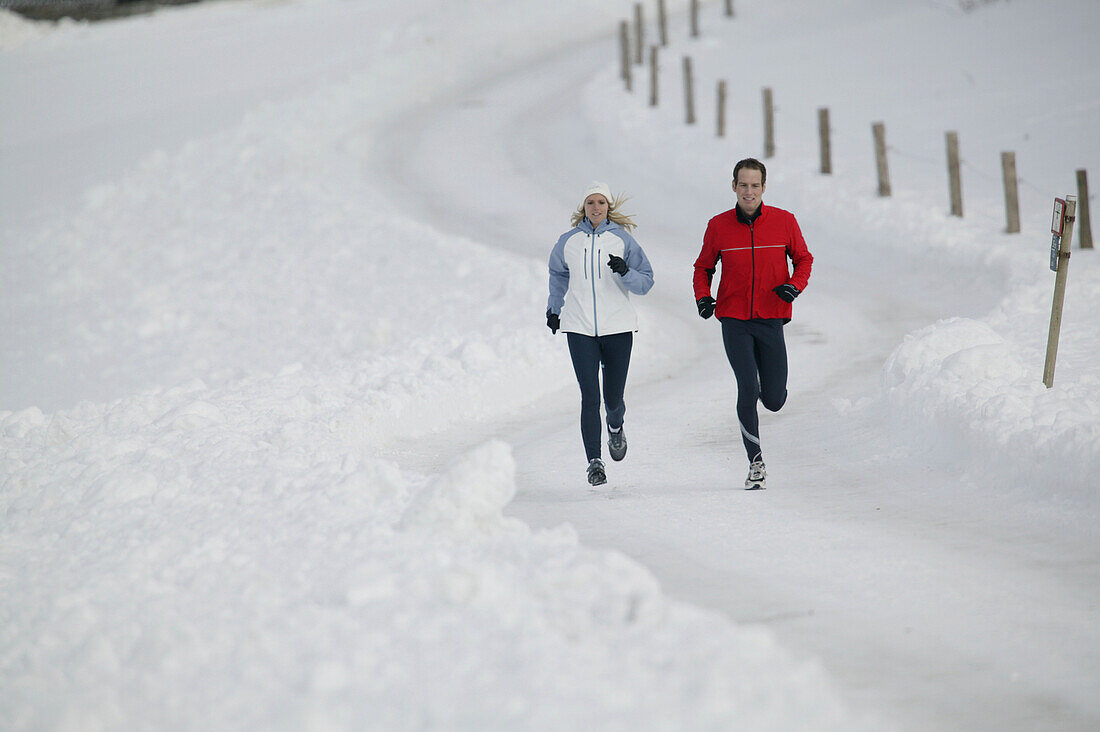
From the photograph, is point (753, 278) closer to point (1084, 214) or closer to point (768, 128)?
point (1084, 214)

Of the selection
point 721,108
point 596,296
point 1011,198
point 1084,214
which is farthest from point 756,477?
point 721,108

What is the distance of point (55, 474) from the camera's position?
7.04 meters

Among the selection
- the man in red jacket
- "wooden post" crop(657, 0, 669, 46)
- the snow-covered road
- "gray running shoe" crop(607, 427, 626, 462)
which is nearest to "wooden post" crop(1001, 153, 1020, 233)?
the snow-covered road

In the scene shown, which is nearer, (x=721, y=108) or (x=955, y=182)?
(x=955, y=182)

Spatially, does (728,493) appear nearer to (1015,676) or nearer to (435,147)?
(1015,676)

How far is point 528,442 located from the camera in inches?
332

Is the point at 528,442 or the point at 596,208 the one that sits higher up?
the point at 596,208

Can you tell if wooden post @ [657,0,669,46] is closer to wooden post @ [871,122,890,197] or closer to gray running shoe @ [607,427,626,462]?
wooden post @ [871,122,890,197]

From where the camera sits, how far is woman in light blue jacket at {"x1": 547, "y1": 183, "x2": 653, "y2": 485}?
691cm

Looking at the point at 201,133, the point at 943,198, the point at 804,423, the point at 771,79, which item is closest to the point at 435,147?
the point at 201,133

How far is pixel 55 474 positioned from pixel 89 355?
29.3 feet

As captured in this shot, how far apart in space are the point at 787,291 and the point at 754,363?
1.77 feet

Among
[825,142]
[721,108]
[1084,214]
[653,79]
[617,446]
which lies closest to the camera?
[617,446]

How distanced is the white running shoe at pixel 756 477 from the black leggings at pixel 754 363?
56 millimetres
